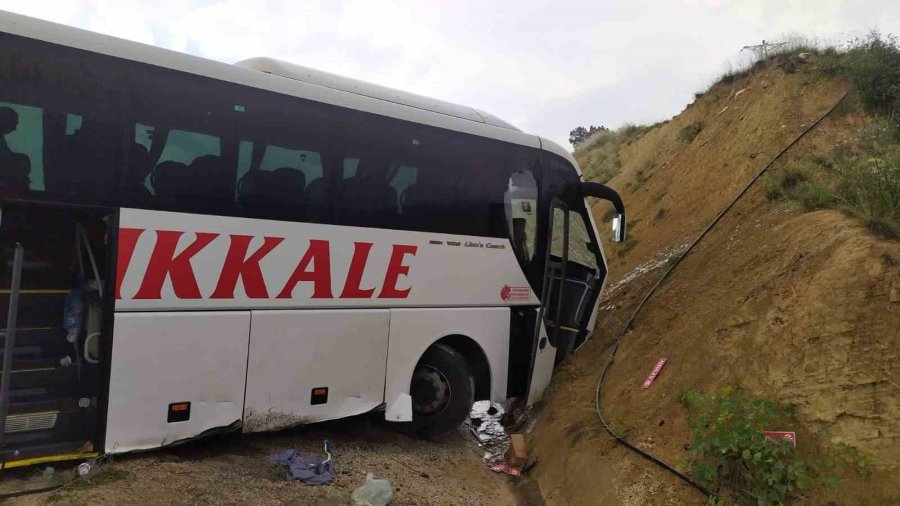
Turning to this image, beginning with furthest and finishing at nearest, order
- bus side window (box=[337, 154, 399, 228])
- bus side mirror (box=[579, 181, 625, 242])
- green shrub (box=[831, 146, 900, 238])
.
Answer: bus side mirror (box=[579, 181, 625, 242]) < bus side window (box=[337, 154, 399, 228]) < green shrub (box=[831, 146, 900, 238])

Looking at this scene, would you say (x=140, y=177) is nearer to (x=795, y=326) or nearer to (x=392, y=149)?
(x=392, y=149)

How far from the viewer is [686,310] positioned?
23.2 ft

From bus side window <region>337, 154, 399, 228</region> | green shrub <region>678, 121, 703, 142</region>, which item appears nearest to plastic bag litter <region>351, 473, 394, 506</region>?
bus side window <region>337, 154, 399, 228</region>

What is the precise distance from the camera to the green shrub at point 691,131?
16845 mm

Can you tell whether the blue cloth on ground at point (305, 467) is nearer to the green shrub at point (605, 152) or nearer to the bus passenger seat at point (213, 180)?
the bus passenger seat at point (213, 180)

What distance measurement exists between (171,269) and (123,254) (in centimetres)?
37

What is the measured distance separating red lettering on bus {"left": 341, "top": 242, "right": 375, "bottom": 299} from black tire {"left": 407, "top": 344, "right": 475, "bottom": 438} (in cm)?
131

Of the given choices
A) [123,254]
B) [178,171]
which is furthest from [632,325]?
[123,254]

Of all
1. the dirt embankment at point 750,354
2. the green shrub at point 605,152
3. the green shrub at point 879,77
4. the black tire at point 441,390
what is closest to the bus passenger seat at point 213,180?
the black tire at point 441,390

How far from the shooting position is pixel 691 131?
17016 millimetres

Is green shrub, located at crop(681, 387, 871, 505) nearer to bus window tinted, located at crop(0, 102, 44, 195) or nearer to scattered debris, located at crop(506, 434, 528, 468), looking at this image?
scattered debris, located at crop(506, 434, 528, 468)

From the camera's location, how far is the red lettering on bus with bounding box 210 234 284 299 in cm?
522

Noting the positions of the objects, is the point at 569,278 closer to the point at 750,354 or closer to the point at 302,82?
the point at 750,354

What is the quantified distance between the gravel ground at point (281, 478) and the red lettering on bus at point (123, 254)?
57.0 inches
